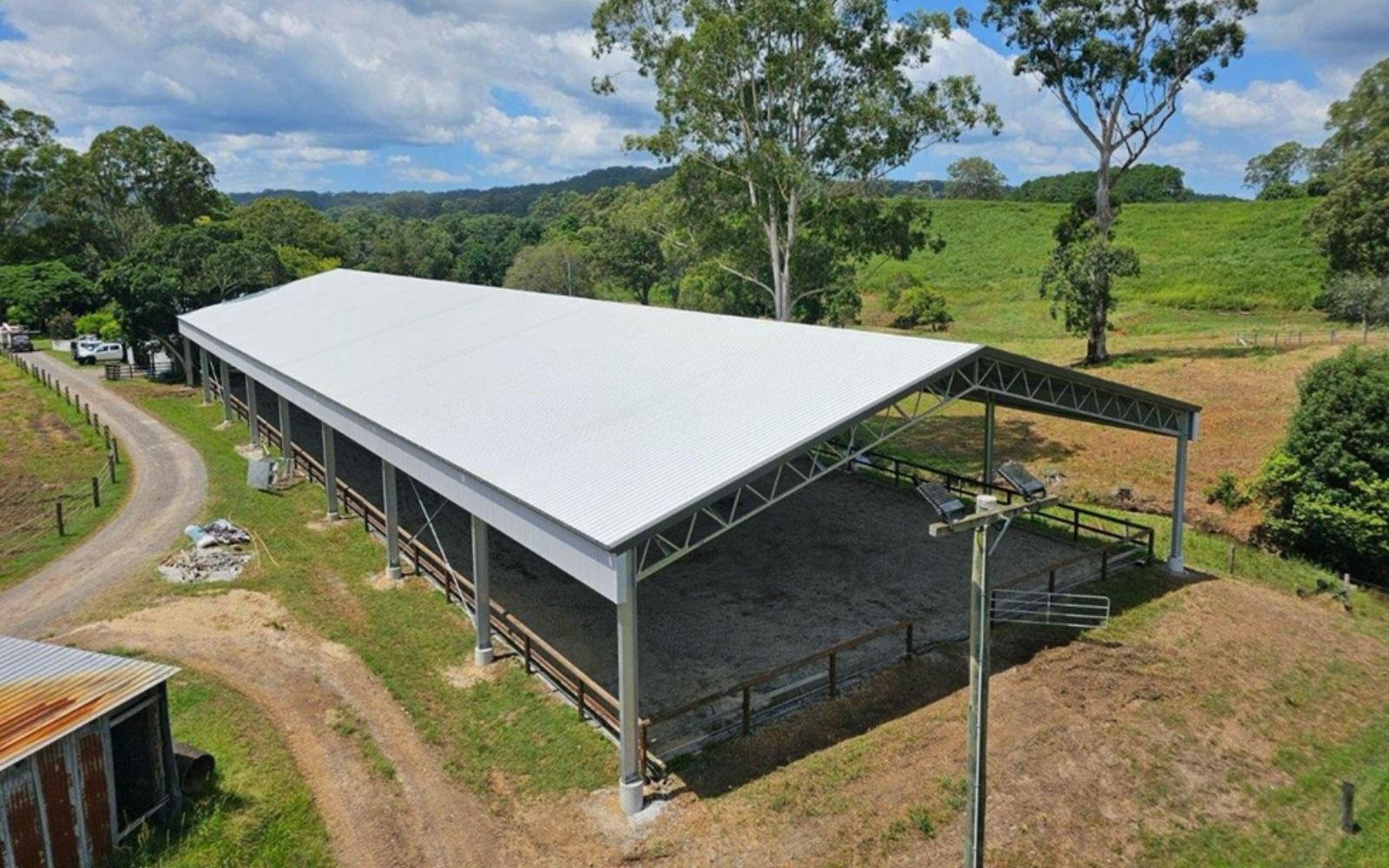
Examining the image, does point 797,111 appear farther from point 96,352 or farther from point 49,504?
point 96,352

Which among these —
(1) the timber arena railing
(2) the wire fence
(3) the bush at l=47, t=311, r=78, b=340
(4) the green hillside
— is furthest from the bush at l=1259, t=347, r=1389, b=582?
(3) the bush at l=47, t=311, r=78, b=340

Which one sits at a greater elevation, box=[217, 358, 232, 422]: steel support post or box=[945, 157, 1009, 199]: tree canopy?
box=[945, 157, 1009, 199]: tree canopy

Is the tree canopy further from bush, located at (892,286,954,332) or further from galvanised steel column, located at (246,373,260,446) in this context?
galvanised steel column, located at (246,373,260,446)

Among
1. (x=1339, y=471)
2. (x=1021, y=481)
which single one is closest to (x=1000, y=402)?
(x=1021, y=481)

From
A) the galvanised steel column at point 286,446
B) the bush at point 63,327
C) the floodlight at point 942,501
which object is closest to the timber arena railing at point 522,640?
the galvanised steel column at point 286,446

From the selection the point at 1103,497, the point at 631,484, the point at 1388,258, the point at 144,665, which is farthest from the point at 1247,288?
the point at 144,665

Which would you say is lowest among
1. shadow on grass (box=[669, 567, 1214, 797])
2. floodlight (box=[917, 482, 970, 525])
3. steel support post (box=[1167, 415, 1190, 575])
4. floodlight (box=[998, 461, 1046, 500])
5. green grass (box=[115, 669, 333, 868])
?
green grass (box=[115, 669, 333, 868])
